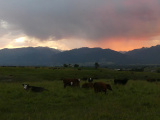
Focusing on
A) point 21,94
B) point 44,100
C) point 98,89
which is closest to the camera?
point 44,100

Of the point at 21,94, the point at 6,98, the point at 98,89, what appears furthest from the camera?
the point at 98,89

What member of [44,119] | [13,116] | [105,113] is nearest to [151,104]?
[105,113]

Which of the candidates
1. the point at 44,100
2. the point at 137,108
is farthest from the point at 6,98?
the point at 137,108

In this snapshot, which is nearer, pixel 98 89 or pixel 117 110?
pixel 117 110

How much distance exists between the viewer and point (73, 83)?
24.2m

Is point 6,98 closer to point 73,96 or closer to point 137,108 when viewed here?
point 73,96

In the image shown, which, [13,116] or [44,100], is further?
[44,100]

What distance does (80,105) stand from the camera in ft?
46.3

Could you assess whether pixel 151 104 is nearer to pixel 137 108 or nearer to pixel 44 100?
pixel 137 108

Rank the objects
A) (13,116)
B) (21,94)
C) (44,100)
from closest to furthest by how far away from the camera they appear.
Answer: (13,116)
(44,100)
(21,94)

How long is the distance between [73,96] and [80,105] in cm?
322

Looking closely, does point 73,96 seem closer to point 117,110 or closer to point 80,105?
point 80,105

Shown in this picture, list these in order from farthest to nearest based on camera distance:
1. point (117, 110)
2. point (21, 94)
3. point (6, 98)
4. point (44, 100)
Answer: point (21, 94)
point (6, 98)
point (44, 100)
point (117, 110)

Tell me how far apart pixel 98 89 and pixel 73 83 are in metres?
5.25
